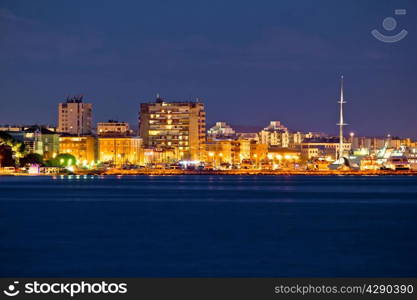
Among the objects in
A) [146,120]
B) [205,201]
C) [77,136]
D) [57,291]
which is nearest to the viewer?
[57,291]

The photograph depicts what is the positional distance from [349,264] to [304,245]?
5.81 metres

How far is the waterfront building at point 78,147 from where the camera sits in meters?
183

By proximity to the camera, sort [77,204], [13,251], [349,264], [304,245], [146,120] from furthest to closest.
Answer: [146,120] → [77,204] → [304,245] → [13,251] → [349,264]

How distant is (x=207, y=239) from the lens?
3972 cm

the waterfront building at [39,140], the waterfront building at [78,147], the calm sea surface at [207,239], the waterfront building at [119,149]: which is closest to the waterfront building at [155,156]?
the waterfront building at [119,149]

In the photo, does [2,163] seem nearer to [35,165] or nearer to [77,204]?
[35,165]

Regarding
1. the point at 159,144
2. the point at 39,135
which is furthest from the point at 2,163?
the point at 159,144

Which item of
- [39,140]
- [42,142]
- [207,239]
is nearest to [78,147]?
[42,142]

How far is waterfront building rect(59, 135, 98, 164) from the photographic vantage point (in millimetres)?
183000

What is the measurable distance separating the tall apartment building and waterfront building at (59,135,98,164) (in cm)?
1388

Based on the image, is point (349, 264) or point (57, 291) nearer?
A: point (57, 291)

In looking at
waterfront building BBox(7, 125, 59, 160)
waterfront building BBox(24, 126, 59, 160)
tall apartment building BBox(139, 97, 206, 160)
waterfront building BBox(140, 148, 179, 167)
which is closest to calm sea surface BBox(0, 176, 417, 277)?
waterfront building BBox(7, 125, 59, 160)

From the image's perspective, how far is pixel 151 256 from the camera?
3391 cm

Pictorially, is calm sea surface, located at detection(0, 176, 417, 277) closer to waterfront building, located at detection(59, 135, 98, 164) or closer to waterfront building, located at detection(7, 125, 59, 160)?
waterfront building, located at detection(7, 125, 59, 160)
